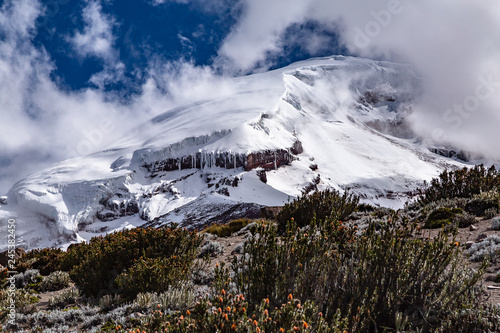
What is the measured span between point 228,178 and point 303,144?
158 ft

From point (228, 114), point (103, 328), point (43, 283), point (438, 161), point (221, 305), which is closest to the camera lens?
point (221, 305)

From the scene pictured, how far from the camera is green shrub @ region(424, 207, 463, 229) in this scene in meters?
7.22

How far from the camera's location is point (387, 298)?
360 centimetres

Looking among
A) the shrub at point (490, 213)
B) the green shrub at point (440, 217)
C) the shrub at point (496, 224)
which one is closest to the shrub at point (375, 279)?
the shrub at point (496, 224)

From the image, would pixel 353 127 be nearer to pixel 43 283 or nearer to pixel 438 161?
pixel 438 161

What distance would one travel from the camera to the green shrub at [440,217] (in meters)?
7.22

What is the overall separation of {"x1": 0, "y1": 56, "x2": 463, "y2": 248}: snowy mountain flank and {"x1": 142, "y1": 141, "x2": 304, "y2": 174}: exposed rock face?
1.13ft

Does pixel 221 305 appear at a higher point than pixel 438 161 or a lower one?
lower

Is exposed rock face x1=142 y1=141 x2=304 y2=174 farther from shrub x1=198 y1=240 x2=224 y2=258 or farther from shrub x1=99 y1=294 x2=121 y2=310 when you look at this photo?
shrub x1=99 y1=294 x2=121 y2=310

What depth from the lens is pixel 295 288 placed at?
337 centimetres

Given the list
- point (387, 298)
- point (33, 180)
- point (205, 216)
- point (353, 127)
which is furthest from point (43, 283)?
point (353, 127)

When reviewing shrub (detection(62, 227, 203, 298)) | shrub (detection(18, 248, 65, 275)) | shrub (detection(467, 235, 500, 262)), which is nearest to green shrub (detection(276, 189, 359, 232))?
shrub (detection(62, 227, 203, 298))

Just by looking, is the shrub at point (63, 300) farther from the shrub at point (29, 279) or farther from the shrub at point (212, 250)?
the shrub at point (212, 250)

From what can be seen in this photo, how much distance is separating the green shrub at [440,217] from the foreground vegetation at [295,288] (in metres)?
0.13
